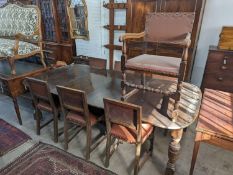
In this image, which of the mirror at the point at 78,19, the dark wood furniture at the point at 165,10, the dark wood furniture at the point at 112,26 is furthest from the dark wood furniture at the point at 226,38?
the mirror at the point at 78,19

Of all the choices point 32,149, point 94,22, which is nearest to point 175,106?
point 32,149

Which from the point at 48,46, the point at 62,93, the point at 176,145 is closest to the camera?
the point at 176,145

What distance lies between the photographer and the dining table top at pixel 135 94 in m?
1.41

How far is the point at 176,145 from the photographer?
1.41 metres

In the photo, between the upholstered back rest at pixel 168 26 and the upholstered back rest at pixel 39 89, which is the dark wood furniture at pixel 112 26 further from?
the upholstered back rest at pixel 39 89

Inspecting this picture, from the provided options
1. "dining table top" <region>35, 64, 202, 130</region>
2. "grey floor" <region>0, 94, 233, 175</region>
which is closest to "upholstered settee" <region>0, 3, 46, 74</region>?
"dining table top" <region>35, 64, 202, 130</region>

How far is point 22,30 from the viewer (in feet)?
9.54

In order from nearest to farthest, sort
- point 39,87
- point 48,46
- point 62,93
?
1. point 62,93
2. point 39,87
3. point 48,46

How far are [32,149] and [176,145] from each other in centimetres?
157

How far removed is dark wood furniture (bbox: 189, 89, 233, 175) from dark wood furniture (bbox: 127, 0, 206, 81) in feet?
3.11

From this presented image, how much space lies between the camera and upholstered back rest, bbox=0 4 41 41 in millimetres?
2768

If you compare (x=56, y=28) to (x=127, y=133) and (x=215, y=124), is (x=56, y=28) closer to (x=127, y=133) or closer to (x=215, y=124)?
(x=127, y=133)

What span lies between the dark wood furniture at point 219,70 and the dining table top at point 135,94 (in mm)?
732

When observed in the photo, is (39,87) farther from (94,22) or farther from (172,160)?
(94,22)
